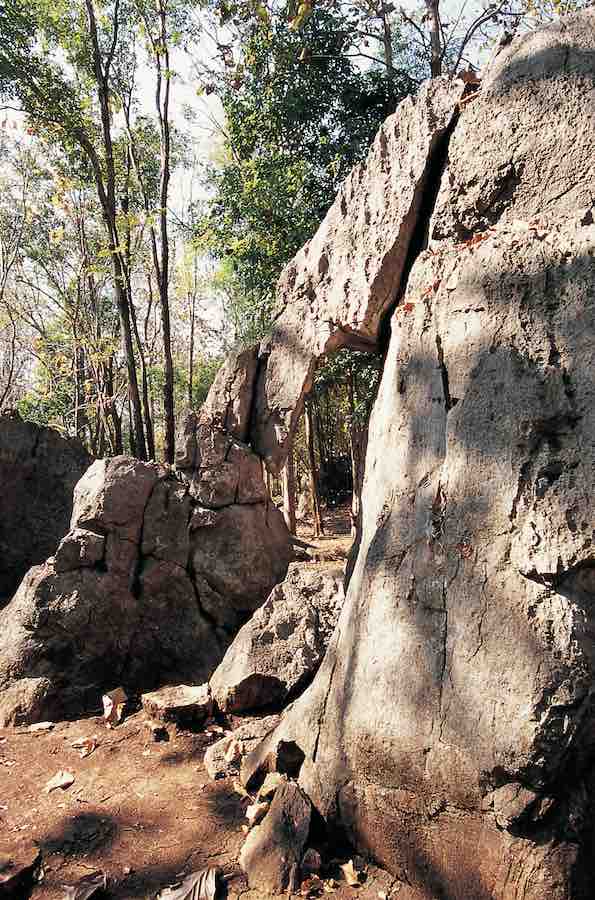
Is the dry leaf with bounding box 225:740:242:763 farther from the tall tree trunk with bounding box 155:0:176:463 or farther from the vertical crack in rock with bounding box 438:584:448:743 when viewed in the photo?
the tall tree trunk with bounding box 155:0:176:463

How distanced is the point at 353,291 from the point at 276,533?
2.31 m

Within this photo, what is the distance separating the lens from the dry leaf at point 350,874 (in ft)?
9.05

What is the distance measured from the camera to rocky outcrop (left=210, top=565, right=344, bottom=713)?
4.30m

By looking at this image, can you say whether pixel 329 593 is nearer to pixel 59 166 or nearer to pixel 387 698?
pixel 387 698

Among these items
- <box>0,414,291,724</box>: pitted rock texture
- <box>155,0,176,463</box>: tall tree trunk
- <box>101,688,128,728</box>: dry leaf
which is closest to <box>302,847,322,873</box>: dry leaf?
<box>101,688,128,728</box>: dry leaf

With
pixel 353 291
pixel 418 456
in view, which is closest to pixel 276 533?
pixel 353 291

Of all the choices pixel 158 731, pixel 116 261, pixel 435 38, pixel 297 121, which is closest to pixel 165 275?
pixel 116 261

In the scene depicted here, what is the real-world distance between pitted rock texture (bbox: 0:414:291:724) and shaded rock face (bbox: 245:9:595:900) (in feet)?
6.09

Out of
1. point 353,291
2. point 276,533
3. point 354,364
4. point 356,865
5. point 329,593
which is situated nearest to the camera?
point 356,865

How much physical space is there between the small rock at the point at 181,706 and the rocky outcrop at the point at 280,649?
109 mm

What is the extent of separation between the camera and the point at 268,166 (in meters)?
8.09

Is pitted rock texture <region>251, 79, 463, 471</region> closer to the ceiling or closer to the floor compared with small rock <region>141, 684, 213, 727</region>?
closer to the ceiling

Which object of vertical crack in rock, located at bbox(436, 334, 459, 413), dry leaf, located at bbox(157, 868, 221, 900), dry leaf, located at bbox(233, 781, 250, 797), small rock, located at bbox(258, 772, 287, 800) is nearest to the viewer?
dry leaf, located at bbox(157, 868, 221, 900)

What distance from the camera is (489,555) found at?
271 cm
